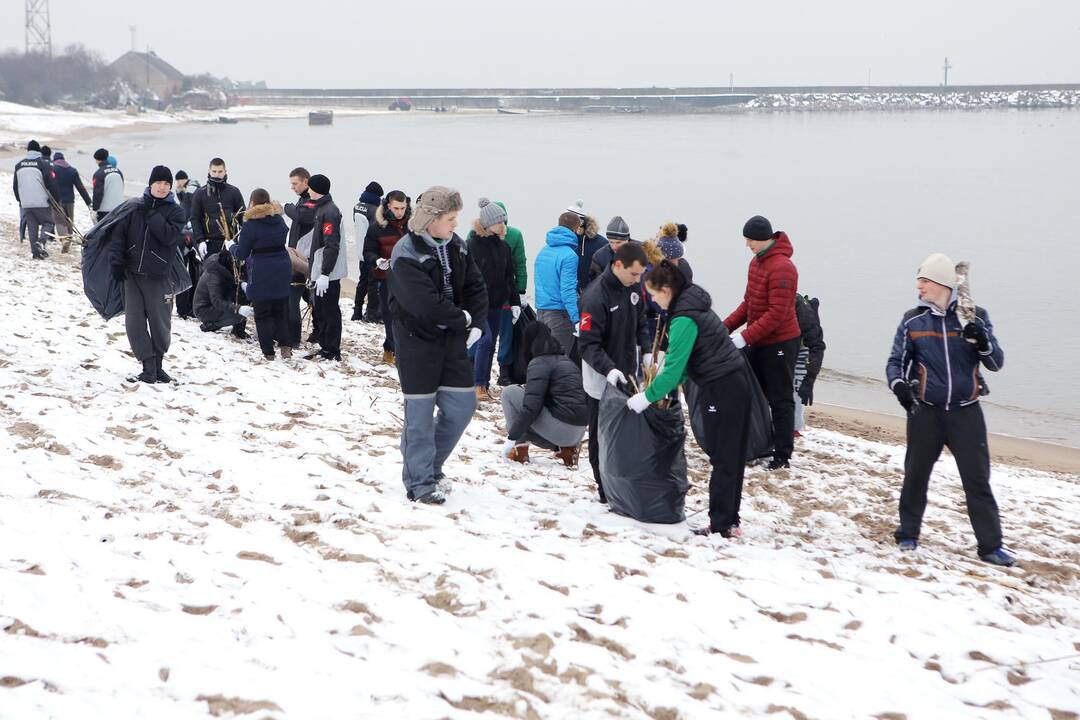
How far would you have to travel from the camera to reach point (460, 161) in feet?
182

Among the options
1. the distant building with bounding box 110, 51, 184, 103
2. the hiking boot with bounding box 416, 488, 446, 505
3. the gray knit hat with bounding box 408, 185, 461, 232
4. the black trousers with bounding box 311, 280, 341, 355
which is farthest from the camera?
the distant building with bounding box 110, 51, 184, 103

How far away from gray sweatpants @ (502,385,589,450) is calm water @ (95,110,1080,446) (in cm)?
675

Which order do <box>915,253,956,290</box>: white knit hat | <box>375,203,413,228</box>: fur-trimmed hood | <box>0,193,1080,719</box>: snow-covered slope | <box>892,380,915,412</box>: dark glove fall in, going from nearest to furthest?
<box>0,193,1080,719</box>: snow-covered slope → <box>915,253,956,290</box>: white knit hat → <box>892,380,915,412</box>: dark glove → <box>375,203,413,228</box>: fur-trimmed hood

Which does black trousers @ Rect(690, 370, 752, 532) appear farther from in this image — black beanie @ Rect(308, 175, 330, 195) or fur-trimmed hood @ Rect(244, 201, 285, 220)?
black beanie @ Rect(308, 175, 330, 195)

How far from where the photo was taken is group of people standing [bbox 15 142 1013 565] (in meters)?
5.52

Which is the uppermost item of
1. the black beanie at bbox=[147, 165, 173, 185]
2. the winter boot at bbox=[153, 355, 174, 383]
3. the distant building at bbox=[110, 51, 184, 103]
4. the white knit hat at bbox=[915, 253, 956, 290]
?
the distant building at bbox=[110, 51, 184, 103]

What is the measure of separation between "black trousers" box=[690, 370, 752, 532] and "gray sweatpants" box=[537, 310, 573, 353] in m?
1.93

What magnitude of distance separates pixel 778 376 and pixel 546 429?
170 centimetres

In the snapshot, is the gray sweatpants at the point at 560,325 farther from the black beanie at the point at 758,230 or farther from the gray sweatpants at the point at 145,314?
the gray sweatpants at the point at 145,314

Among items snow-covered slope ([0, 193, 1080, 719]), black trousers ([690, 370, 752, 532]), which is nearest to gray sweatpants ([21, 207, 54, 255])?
snow-covered slope ([0, 193, 1080, 719])

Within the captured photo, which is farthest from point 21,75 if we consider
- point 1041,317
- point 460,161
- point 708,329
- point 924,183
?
point 708,329

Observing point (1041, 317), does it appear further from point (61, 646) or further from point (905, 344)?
point (61, 646)

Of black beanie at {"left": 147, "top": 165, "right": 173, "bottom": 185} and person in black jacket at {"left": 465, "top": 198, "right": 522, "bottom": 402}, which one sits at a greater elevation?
black beanie at {"left": 147, "top": 165, "right": 173, "bottom": 185}

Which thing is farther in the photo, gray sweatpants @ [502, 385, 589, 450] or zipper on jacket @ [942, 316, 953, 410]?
gray sweatpants @ [502, 385, 589, 450]
